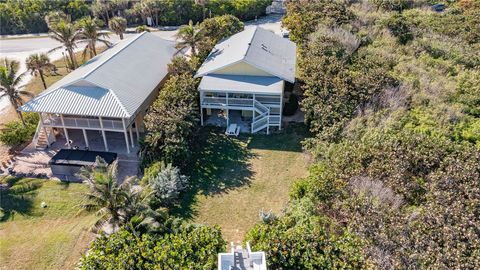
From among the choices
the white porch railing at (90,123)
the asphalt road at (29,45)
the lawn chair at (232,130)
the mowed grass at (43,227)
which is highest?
the white porch railing at (90,123)

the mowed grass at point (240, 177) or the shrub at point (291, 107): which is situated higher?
the shrub at point (291, 107)

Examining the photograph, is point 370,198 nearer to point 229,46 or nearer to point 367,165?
point 367,165

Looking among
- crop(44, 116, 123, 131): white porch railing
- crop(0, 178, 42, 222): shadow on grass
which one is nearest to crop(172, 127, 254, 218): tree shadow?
crop(44, 116, 123, 131): white porch railing

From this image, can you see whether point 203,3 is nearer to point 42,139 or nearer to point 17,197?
point 42,139

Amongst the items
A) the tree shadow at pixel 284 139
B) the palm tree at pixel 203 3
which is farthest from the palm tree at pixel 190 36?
the palm tree at pixel 203 3

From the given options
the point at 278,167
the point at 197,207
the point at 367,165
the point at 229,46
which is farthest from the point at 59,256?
the point at 229,46

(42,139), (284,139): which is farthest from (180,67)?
(42,139)

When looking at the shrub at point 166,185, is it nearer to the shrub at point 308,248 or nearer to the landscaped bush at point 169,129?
the landscaped bush at point 169,129
